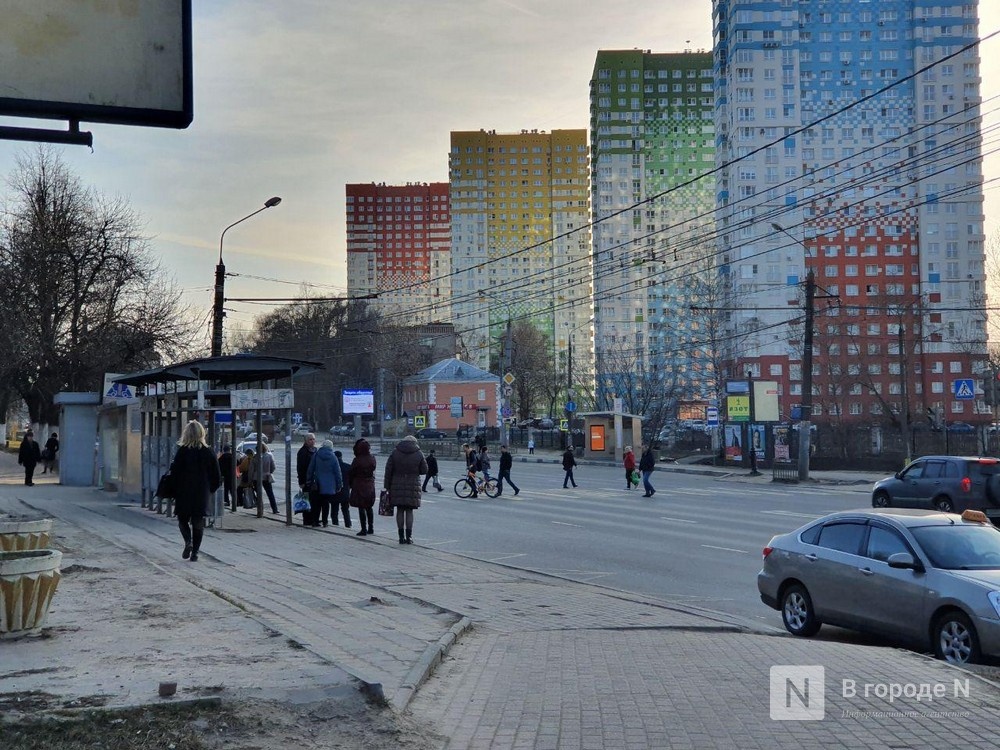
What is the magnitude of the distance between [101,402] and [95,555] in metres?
20.0

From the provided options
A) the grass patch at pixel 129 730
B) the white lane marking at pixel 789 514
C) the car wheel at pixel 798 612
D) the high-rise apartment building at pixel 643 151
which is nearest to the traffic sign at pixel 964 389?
the white lane marking at pixel 789 514

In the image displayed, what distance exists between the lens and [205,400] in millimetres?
21656

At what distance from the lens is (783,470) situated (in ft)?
141

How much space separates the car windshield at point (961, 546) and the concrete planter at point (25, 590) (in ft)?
24.0

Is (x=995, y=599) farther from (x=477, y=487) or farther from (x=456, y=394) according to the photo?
(x=456, y=394)

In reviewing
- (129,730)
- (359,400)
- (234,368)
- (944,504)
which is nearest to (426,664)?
(129,730)

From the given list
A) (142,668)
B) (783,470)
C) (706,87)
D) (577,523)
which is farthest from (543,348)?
(142,668)

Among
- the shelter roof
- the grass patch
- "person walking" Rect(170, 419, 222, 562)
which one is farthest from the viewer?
the shelter roof

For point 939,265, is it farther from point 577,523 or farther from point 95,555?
point 95,555

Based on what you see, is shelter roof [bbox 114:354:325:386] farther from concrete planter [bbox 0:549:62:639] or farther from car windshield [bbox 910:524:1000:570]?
car windshield [bbox 910:524:1000:570]

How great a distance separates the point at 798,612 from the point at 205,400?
1445cm

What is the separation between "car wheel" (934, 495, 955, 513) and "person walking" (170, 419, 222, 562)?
59.5 ft

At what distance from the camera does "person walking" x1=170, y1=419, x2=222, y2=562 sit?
42.4 feet

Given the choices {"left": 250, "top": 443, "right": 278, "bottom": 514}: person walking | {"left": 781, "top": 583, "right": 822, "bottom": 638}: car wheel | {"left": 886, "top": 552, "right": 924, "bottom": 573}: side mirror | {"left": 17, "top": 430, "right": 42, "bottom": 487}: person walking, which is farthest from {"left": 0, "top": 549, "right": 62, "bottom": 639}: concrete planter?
{"left": 17, "top": 430, "right": 42, "bottom": 487}: person walking
